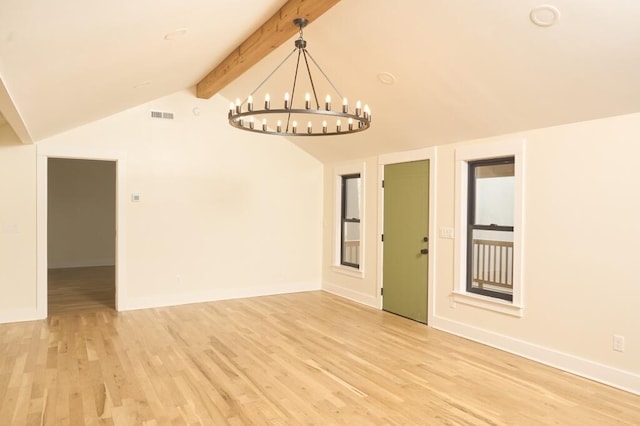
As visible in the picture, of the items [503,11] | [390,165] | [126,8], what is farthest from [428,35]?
[390,165]

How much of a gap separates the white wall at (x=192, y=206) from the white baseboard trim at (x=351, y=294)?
29 cm

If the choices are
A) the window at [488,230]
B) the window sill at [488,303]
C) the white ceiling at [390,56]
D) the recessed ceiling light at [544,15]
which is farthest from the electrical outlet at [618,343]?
the recessed ceiling light at [544,15]

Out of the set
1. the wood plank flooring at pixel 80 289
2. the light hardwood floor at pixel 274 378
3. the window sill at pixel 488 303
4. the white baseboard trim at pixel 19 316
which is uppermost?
the window sill at pixel 488 303

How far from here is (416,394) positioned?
324 centimetres

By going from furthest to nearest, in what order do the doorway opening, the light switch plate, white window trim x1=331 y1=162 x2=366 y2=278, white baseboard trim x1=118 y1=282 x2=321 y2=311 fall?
the doorway opening < white window trim x1=331 y1=162 x2=366 y2=278 < white baseboard trim x1=118 y1=282 x2=321 y2=311 < the light switch plate

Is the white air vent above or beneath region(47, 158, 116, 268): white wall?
above

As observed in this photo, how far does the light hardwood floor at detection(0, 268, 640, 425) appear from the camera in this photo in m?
2.89

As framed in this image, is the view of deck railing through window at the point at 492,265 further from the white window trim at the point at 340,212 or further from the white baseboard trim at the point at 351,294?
the white window trim at the point at 340,212

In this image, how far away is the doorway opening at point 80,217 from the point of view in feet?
30.9

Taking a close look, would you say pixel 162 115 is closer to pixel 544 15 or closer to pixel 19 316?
pixel 19 316

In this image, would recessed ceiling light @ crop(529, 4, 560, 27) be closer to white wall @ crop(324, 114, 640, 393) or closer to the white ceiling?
the white ceiling

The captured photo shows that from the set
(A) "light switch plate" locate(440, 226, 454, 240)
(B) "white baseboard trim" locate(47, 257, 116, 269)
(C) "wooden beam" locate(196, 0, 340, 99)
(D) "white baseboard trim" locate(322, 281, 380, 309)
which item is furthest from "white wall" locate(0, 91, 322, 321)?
(B) "white baseboard trim" locate(47, 257, 116, 269)

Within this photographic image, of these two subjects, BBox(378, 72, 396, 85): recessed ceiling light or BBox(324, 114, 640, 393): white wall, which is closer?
BBox(324, 114, 640, 393): white wall

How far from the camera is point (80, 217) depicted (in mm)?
9703
